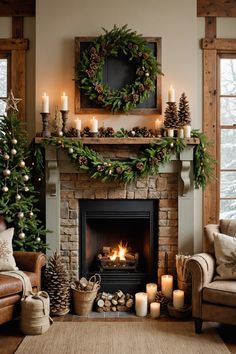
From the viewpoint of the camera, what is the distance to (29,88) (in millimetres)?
5289

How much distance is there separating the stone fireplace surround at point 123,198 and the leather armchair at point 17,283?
459mm

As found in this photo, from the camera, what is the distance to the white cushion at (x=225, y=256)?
4291 millimetres

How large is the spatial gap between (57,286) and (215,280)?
1.50 metres

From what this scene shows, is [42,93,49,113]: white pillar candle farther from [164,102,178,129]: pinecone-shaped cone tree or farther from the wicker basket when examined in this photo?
the wicker basket

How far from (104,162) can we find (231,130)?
5.24ft

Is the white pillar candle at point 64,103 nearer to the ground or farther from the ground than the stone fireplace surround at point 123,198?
farther from the ground

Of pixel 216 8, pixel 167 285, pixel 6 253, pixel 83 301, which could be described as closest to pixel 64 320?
pixel 83 301

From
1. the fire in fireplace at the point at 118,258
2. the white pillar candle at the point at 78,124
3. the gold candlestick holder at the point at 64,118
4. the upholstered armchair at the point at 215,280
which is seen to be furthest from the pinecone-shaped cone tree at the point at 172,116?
the fire in fireplace at the point at 118,258

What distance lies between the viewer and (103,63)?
16.2 ft

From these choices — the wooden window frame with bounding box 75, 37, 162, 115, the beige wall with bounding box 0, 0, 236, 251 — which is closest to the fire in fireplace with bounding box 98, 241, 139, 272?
the beige wall with bounding box 0, 0, 236, 251

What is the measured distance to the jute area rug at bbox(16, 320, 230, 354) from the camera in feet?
12.6

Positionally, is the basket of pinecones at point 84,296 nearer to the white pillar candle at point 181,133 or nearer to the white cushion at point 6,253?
the white cushion at point 6,253

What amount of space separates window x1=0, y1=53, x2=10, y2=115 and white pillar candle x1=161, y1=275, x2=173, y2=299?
2534 mm

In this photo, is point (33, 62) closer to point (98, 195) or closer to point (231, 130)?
point (98, 195)
